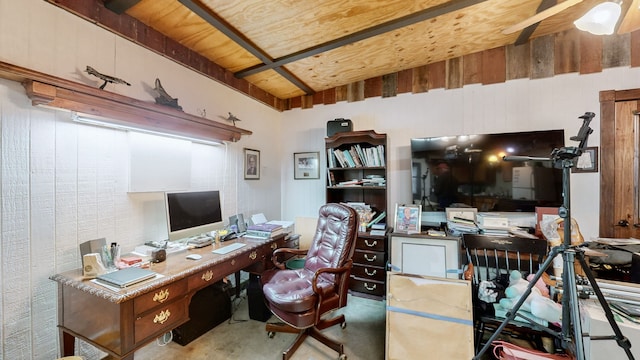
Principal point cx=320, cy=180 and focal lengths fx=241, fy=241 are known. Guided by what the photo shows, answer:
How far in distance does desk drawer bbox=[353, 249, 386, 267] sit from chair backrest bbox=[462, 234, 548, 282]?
0.82 m

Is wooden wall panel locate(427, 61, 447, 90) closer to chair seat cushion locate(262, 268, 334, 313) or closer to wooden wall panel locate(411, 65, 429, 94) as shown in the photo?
wooden wall panel locate(411, 65, 429, 94)

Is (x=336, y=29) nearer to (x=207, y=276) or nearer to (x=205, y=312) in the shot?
(x=207, y=276)

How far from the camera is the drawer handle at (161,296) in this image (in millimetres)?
1369

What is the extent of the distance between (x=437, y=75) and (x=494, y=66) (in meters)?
0.56

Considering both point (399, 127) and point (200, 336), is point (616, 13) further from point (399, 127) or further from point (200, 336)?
point (200, 336)

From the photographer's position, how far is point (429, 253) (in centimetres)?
231

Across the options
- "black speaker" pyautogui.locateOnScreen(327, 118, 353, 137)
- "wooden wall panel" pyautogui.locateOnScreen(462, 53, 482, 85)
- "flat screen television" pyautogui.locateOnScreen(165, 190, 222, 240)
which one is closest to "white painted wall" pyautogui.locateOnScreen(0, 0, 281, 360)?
"flat screen television" pyautogui.locateOnScreen(165, 190, 222, 240)

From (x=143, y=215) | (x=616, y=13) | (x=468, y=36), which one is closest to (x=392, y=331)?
(x=143, y=215)

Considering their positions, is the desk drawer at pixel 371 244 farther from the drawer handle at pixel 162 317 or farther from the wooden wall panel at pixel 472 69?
the wooden wall panel at pixel 472 69

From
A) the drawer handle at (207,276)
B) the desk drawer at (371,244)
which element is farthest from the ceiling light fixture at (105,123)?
the desk drawer at (371,244)

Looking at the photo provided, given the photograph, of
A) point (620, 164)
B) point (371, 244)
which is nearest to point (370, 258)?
point (371, 244)

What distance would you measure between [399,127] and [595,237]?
2.18 m

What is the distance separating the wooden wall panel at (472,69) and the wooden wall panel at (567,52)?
2.15 ft

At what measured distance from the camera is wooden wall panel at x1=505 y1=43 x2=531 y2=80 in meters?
2.53
